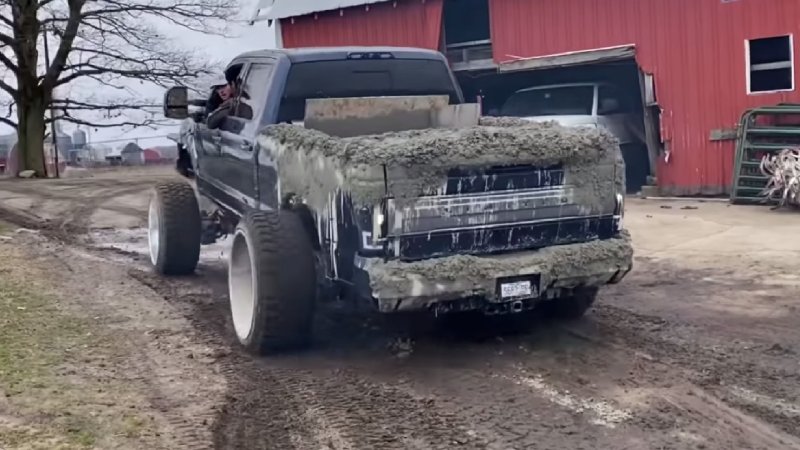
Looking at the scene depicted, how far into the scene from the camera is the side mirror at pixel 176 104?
8.44 metres

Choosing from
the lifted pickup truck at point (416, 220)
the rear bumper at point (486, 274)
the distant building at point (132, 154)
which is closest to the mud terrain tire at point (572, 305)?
the lifted pickup truck at point (416, 220)

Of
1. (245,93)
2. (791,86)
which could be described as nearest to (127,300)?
(245,93)

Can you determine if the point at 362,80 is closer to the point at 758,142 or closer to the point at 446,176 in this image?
the point at 446,176

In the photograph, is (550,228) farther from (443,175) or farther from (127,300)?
(127,300)

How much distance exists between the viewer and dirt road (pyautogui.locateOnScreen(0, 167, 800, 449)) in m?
4.61

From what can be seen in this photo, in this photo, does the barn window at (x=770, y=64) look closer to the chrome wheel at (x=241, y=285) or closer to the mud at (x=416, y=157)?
the mud at (x=416, y=157)

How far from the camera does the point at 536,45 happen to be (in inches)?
663

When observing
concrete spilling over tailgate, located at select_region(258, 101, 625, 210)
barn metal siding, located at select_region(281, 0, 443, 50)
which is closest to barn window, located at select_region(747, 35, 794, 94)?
barn metal siding, located at select_region(281, 0, 443, 50)

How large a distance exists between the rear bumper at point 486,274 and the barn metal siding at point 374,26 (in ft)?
41.8

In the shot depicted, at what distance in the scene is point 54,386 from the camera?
5430 millimetres

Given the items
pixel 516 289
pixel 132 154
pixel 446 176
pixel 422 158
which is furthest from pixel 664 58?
pixel 132 154

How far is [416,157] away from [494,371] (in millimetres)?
1383

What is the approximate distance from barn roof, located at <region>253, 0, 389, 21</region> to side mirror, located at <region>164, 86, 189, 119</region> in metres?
11.2

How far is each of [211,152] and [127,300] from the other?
149 cm
